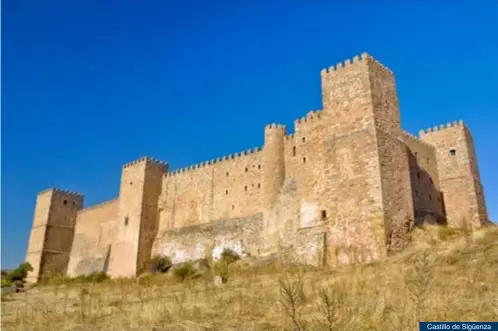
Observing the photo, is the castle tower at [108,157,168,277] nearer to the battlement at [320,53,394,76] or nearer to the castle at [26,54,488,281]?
the castle at [26,54,488,281]

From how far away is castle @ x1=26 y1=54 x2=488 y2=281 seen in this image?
51.0 ft

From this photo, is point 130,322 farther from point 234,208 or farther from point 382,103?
point 234,208

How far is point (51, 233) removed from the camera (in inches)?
1373

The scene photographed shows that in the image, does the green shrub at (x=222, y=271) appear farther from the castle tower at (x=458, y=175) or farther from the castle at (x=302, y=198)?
the castle tower at (x=458, y=175)

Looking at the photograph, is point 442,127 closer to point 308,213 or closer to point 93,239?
point 308,213

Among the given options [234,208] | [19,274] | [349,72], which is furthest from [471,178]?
[19,274]

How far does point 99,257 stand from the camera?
104 feet

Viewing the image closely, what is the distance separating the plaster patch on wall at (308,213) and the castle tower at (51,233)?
23.5 m

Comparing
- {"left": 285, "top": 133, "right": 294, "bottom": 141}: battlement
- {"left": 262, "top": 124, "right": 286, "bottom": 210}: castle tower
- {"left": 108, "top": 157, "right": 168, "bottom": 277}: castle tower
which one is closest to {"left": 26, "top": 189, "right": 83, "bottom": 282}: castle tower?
{"left": 108, "top": 157, "right": 168, "bottom": 277}: castle tower

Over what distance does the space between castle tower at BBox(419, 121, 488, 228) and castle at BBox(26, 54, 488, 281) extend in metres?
0.05

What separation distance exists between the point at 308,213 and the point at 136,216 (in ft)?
44.3

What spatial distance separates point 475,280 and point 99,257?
93.1ft

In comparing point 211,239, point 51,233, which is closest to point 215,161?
point 211,239

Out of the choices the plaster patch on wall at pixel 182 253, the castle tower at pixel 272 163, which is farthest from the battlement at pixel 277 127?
the plaster patch on wall at pixel 182 253
